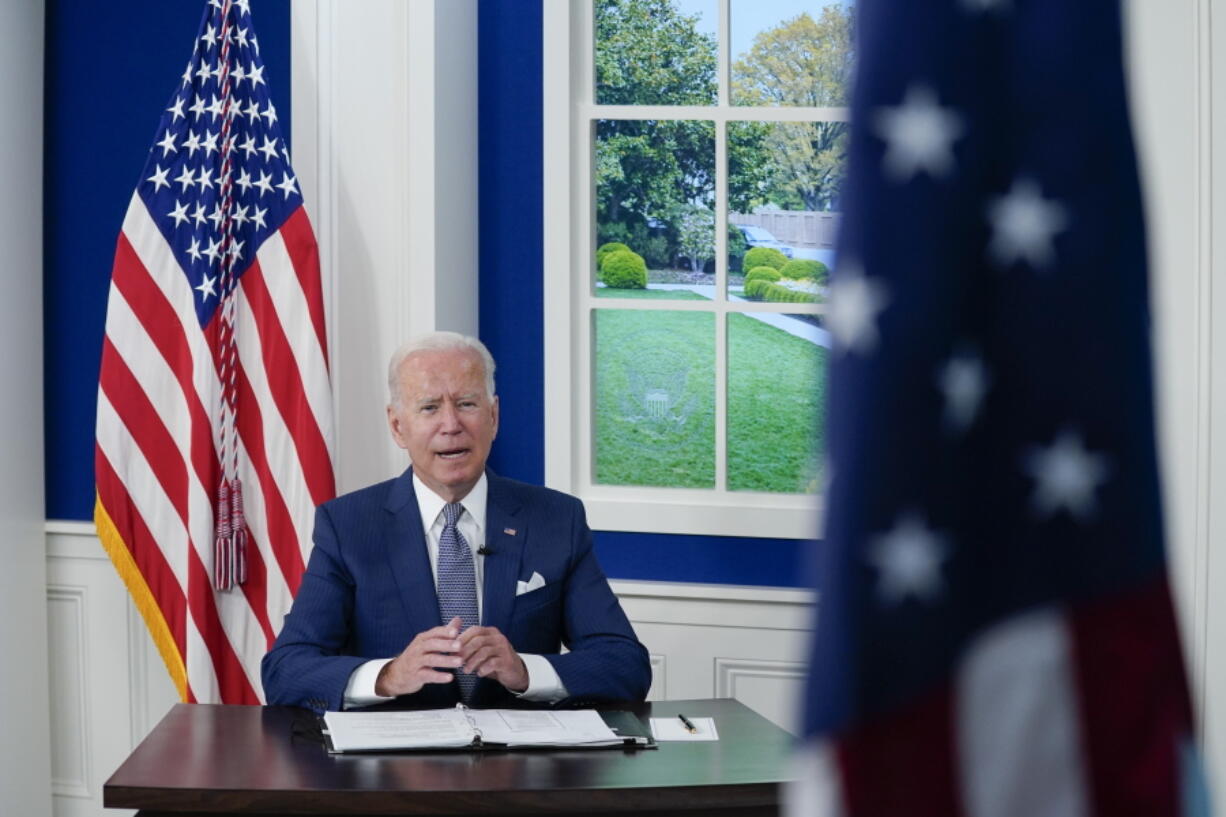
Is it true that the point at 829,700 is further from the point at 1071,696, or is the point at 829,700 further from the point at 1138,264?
the point at 1138,264

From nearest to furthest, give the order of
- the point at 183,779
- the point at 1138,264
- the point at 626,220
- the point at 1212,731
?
the point at 1138,264 → the point at 183,779 → the point at 1212,731 → the point at 626,220

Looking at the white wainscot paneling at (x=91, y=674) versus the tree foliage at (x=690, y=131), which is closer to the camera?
the tree foliage at (x=690, y=131)

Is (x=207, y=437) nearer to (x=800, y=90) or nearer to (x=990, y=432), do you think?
(x=800, y=90)

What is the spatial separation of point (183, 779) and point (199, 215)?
1.83 metres

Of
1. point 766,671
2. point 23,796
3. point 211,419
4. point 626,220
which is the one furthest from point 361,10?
point 23,796

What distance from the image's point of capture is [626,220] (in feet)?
A: 13.1

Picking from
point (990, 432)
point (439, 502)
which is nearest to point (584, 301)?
point (439, 502)

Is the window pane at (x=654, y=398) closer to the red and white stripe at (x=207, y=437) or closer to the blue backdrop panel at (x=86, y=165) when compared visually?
the red and white stripe at (x=207, y=437)

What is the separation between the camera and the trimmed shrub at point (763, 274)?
12.9ft

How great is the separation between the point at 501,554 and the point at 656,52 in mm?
1633

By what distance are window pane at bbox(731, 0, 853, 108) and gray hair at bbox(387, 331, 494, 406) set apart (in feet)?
4.09

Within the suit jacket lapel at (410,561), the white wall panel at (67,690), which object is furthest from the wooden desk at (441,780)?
the white wall panel at (67,690)

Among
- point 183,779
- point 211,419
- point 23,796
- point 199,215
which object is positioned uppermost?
point 199,215

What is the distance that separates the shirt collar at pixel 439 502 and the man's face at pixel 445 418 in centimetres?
1
